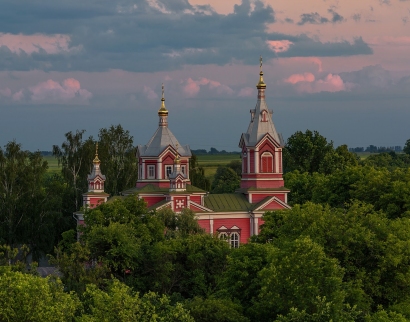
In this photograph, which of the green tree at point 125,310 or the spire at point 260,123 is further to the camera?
the spire at point 260,123

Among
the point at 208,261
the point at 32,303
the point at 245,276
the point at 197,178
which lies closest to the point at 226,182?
the point at 197,178

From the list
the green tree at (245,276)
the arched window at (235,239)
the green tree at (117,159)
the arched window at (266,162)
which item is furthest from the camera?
the green tree at (117,159)

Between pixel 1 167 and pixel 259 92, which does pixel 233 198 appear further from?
pixel 1 167

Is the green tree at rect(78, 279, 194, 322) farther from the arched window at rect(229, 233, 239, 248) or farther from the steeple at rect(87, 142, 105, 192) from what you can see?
the steeple at rect(87, 142, 105, 192)

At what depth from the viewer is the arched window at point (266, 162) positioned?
61.1m

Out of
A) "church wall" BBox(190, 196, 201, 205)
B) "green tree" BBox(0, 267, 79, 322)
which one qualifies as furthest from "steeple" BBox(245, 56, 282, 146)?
"green tree" BBox(0, 267, 79, 322)

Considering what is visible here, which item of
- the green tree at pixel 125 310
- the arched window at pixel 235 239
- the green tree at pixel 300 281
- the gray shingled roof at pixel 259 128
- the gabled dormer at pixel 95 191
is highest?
the gray shingled roof at pixel 259 128

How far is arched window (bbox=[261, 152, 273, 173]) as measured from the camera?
61062 mm

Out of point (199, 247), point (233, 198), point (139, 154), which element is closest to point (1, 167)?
point (139, 154)

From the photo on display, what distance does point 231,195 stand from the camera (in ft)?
203

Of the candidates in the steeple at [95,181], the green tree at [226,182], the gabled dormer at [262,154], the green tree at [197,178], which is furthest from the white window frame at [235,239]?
the green tree at [226,182]

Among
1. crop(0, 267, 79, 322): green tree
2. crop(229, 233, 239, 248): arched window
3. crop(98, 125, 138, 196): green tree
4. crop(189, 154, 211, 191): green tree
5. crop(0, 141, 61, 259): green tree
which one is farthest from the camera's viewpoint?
crop(189, 154, 211, 191): green tree

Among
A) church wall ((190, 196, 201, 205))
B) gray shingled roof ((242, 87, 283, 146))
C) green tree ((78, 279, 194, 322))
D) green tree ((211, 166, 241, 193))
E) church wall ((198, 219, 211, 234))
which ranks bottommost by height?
green tree ((78, 279, 194, 322))

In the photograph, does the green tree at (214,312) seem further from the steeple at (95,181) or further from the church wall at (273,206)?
the steeple at (95,181)
